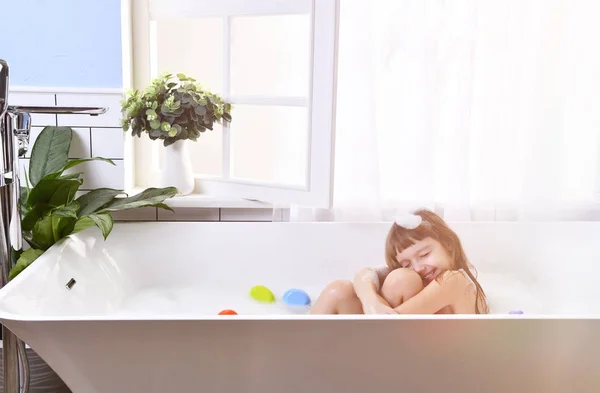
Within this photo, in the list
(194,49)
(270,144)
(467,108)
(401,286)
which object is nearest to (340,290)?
(401,286)

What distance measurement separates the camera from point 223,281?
2.16 metres

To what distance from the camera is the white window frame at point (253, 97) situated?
7.02 ft

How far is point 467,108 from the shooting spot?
2201 millimetres

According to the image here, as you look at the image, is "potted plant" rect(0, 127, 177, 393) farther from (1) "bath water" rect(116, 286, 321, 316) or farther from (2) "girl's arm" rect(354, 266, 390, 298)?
(2) "girl's arm" rect(354, 266, 390, 298)

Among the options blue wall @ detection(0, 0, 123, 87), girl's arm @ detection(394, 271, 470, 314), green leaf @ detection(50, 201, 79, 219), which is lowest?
girl's arm @ detection(394, 271, 470, 314)

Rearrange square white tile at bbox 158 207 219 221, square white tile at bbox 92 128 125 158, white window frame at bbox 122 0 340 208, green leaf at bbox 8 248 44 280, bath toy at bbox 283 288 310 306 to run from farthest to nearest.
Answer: square white tile at bbox 158 207 219 221 < square white tile at bbox 92 128 125 158 < white window frame at bbox 122 0 340 208 < bath toy at bbox 283 288 310 306 < green leaf at bbox 8 248 44 280

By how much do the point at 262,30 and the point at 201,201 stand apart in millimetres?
1332

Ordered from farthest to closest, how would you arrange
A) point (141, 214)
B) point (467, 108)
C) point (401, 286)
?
point (141, 214)
point (467, 108)
point (401, 286)

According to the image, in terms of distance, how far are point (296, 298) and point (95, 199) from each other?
0.73 metres

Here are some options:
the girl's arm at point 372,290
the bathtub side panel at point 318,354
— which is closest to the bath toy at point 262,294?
the girl's arm at point 372,290

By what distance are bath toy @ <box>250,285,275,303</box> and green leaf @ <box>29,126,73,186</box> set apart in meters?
0.76

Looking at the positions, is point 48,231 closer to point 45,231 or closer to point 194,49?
point 45,231

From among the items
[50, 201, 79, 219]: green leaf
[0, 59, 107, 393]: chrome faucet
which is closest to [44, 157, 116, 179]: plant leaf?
[50, 201, 79, 219]: green leaf

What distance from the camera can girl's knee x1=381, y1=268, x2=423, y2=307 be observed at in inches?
69.2
